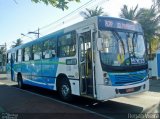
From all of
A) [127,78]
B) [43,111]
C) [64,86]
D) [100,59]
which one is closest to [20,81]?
[64,86]

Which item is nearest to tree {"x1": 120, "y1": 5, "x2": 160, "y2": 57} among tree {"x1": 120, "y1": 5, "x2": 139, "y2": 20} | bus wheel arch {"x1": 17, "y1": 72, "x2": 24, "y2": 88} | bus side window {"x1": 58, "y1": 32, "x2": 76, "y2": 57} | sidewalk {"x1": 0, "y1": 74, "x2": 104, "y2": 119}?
tree {"x1": 120, "y1": 5, "x2": 139, "y2": 20}

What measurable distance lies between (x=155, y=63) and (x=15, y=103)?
Answer: 15626 mm

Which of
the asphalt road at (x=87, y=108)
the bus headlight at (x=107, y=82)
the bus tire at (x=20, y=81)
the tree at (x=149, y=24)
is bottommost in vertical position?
the asphalt road at (x=87, y=108)

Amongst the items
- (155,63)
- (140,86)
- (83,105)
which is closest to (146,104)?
(140,86)

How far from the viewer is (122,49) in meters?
10.1

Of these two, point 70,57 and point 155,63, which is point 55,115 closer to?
point 70,57

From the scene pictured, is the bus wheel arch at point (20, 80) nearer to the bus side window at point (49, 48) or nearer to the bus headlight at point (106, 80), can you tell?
the bus side window at point (49, 48)

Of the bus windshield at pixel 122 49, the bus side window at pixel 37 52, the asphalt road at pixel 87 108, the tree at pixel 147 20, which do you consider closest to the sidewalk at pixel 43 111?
the asphalt road at pixel 87 108

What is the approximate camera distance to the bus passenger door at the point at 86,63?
10390 mm

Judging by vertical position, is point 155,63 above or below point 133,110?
above

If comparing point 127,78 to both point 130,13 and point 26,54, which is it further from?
point 130,13

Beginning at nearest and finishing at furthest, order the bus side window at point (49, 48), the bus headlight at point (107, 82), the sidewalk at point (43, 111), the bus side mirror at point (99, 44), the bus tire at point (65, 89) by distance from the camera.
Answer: the sidewalk at point (43, 111) → the bus side mirror at point (99, 44) → the bus headlight at point (107, 82) → the bus tire at point (65, 89) → the bus side window at point (49, 48)

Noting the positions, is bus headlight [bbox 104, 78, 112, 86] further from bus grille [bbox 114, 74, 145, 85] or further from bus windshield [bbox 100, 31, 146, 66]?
bus windshield [bbox 100, 31, 146, 66]

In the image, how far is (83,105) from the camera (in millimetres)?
11211
